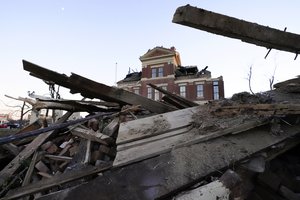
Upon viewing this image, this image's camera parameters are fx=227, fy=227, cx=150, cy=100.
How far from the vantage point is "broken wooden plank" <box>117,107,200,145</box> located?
2.85 metres

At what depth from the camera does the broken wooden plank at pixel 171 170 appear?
1945 millimetres

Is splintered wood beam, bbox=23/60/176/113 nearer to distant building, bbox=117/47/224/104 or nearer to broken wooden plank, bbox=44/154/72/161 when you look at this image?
broken wooden plank, bbox=44/154/72/161

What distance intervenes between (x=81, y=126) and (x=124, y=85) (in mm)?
25289

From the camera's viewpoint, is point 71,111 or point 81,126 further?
point 71,111

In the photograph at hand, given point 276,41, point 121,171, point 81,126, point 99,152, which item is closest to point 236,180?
point 121,171

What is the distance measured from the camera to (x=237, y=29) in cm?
285

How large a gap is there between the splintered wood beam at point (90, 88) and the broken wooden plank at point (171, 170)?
1.84 m

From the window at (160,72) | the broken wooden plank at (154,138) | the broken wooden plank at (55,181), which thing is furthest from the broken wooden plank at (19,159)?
the window at (160,72)

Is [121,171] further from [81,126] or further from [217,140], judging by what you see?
[81,126]

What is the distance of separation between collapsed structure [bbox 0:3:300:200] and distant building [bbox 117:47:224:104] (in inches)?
829

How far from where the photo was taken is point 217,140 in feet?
8.09

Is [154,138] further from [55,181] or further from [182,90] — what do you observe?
[182,90]

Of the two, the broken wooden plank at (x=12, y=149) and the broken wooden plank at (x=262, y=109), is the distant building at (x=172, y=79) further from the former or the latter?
the broken wooden plank at (x=262, y=109)

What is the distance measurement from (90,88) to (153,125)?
1.28 m
